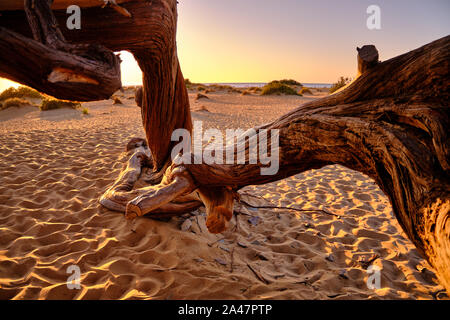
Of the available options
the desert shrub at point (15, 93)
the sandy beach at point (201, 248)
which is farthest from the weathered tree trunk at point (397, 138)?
the desert shrub at point (15, 93)

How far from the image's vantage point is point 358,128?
1606 mm

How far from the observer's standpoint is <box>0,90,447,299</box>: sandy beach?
86.4 inches

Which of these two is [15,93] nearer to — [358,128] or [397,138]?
[358,128]

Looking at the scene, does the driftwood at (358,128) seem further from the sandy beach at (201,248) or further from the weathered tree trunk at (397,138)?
the sandy beach at (201,248)

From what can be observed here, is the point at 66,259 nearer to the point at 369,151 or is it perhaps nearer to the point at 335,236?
the point at 369,151

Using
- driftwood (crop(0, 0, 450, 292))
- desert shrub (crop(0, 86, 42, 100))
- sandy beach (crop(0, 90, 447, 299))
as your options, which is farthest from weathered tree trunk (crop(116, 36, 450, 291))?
desert shrub (crop(0, 86, 42, 100))

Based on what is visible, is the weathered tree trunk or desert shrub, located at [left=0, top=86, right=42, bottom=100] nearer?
the weathered tree trunk

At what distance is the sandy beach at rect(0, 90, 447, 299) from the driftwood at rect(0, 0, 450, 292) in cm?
57

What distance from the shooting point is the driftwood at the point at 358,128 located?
124cm

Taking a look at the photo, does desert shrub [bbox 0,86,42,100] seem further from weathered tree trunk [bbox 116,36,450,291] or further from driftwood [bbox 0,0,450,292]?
weathered tree trunk [bbox 116,36,450,291]

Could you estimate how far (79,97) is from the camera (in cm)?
158

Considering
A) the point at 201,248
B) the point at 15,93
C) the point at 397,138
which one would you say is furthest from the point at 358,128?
the point at 15,93
